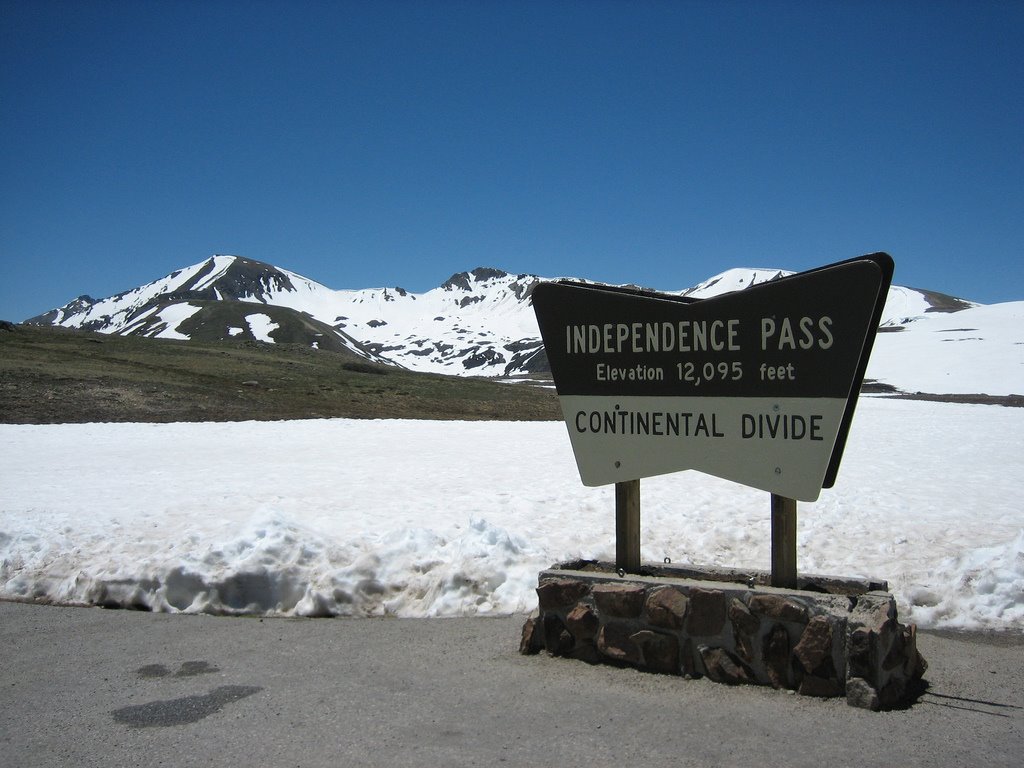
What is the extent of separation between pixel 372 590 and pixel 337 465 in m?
8.85

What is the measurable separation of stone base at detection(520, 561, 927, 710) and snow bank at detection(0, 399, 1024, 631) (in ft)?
5.22

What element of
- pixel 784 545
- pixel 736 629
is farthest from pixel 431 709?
pixel 784 545

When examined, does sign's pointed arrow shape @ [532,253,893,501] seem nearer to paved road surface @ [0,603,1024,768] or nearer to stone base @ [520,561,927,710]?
stone base @ [520,561,927,710]

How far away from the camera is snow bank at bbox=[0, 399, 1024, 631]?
808cm

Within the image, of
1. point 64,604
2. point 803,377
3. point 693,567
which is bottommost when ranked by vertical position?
point 64,604

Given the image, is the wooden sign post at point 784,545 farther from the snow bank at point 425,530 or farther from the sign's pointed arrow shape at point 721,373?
the snow bank at point 425,530

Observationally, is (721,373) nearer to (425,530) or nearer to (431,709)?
(431,709)

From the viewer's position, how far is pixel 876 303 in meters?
5.59

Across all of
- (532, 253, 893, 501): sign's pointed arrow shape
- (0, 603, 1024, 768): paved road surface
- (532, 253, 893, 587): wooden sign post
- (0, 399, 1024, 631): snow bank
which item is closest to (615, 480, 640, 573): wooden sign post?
(532, 253, 893, 587): wooden sign post

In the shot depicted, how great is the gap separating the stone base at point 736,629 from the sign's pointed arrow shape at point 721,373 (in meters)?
0.80

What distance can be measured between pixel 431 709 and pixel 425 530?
3780 millimetres

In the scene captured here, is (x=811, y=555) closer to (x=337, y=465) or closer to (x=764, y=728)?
(x=764, y=728)

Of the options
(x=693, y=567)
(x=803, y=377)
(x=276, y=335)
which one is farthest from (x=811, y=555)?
(x=276, y=335)

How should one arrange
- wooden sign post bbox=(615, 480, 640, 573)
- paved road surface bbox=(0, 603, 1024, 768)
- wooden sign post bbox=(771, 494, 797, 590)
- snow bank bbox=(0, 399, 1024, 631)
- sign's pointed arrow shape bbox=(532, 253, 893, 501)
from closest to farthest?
paved road surface bbox=(0, 603, 1024, 768) < sign's pointed arrow shape bbox=(532, 253, 893, 501) < wooden sign post bbox=(771, 494, 797, 590) < wooden sign post bbox=(615, 480, 640, 573) < snow bank bbox=(0, 399, 1024, 631)
